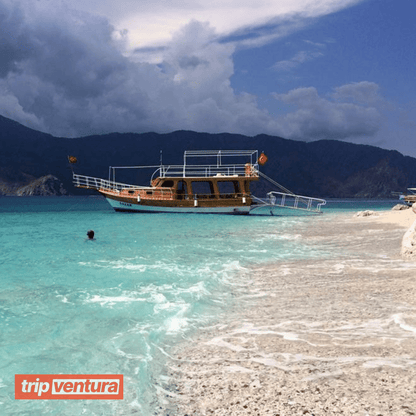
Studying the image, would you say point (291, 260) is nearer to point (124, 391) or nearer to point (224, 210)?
point (124, 391)

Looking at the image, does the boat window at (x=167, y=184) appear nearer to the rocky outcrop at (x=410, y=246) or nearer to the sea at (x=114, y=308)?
the sea at (x=114, y=308)

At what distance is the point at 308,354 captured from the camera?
16.0 feet

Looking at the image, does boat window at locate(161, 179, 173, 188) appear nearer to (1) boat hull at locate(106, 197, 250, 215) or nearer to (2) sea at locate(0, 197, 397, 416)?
(1) boat hull at locate(106, 197, 250, 215)

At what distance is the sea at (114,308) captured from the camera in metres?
4.36

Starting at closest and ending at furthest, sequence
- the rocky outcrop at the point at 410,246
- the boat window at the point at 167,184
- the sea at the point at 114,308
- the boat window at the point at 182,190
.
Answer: the sea at the point at 114,308 → the rocky outcrop at the point at 410,246 → the boat window at the point at 167,184 → the boat window at the point at 182,190

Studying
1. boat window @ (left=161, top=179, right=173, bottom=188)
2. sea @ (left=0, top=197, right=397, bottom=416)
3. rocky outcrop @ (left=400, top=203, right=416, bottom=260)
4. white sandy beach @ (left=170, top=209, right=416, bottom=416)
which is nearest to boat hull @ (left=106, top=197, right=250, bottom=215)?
boat window @ (left=161, top=179, right=173, bottom=188)

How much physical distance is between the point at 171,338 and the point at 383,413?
130 inches

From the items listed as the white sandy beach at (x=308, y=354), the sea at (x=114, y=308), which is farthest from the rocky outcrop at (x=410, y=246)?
the white sandy beach at (x=308, y=354)

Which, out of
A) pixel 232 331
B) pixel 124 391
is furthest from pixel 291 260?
pixel 124 391

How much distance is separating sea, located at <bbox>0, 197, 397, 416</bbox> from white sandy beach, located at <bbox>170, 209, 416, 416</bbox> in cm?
44

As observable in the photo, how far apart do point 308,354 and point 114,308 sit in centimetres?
418

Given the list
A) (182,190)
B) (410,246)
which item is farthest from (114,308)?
(182,190)

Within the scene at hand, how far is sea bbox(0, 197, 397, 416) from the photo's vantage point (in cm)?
436

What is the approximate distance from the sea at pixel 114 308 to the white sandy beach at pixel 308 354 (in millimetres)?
435
